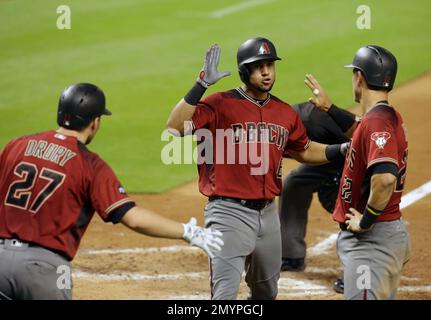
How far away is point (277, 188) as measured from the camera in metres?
6.92

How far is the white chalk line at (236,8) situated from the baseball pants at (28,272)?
14524 mm

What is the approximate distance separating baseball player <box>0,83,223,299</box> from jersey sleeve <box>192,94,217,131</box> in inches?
48.4

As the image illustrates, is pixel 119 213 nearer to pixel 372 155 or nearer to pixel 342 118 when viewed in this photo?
pixel 372 155

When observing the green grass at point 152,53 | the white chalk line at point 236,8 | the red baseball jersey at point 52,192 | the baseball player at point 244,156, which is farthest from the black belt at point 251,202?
the white chalk line at point 236,8

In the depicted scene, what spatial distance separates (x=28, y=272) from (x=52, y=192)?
49 cm

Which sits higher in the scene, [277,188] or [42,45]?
[42,45]

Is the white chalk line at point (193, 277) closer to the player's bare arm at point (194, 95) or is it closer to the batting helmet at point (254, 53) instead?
the player's bare arm at point (194, 95)

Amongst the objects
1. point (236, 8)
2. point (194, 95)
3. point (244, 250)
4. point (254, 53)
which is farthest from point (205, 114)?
point (236, 8)

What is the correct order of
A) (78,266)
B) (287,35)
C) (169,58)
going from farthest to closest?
1. (287,35)
2. (169,58)
3. (78,266)

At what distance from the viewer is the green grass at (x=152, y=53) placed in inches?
533

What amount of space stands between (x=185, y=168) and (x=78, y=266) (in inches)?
148
